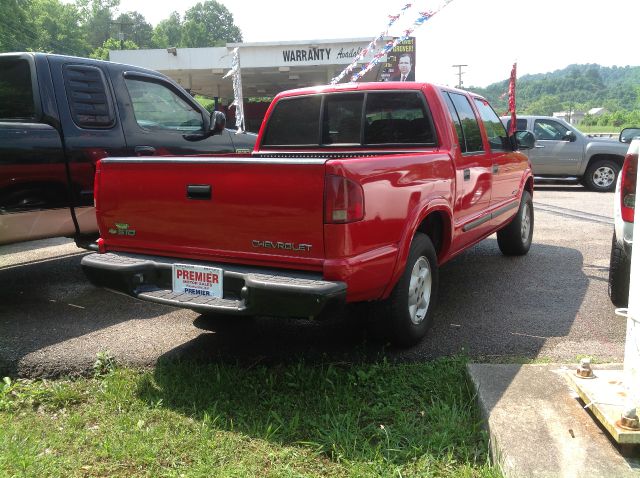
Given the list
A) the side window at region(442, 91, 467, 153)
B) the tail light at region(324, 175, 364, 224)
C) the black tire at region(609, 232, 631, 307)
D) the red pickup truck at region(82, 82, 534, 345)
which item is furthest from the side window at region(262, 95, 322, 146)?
the black tire at region(609, 232, 631, 307)

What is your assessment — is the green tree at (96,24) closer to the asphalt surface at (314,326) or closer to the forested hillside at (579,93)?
the forested hillside at (579,93)

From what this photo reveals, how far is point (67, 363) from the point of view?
3932 mm

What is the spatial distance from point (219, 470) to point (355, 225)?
53.8 inches

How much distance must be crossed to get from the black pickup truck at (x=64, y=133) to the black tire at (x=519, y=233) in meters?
3.69

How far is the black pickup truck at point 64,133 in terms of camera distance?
4852mm

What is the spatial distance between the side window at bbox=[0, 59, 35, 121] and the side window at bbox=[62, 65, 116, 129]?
0.31 meters

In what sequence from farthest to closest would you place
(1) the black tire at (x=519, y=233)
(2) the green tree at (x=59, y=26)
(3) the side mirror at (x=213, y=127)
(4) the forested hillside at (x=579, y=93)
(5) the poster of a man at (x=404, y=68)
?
(4) the forested hillside at (x=579, y=93) → (2) the green tree at (x=59, y=26) → (5) the poster of a man at (x=404, y=68) → (1) the black tire at (x=519, y=233) → (3) the side mirror at (x=213, y=127)

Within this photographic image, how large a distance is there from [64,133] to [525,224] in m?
5.03

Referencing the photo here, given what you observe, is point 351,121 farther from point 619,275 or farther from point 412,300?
point 619,275

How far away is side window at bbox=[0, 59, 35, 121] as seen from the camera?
5219mm

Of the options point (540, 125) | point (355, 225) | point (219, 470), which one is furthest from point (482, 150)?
point (540, 125)

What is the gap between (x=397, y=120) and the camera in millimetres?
4863

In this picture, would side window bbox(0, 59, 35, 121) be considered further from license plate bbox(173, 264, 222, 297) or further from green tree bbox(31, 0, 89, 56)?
green tree bbox(31, 0, 89, 56)

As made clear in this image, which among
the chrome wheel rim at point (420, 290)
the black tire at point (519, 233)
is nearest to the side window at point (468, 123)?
the chrome wheel rim at point (420, 290)
